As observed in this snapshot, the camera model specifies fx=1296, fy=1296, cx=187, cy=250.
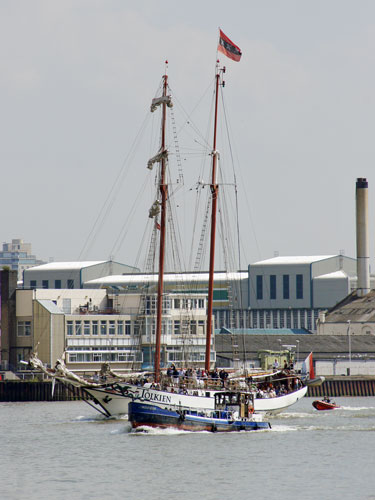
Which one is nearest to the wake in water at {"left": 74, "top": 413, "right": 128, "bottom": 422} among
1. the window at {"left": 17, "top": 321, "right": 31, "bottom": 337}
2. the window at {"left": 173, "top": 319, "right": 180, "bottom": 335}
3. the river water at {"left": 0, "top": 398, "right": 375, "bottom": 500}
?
the river water at {"left": 0, "top": 398, "right": 375, "bottom": 500}

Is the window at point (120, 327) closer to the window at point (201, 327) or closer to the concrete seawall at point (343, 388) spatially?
the window at point (201, 327)

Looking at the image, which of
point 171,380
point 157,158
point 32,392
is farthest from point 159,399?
point 32,392

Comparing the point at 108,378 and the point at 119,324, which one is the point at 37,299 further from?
the point at 108,378

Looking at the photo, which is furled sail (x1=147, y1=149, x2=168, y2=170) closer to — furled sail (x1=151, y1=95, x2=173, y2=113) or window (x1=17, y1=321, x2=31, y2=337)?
furled sail (x1=151, y1=95, x2=173, y2=113)

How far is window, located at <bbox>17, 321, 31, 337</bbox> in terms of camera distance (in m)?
162

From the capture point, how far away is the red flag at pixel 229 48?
109438 millimetres

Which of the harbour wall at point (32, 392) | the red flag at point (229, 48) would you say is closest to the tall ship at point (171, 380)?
the red flag at point (229, 48)

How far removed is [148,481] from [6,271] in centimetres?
10063

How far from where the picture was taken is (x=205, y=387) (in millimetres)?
96188

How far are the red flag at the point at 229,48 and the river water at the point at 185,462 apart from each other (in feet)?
103

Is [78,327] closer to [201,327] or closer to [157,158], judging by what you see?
[201,327]

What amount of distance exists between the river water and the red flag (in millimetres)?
31367

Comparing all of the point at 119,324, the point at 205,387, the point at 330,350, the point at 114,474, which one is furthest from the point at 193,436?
the point at 330,350

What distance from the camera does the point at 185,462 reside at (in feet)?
234
